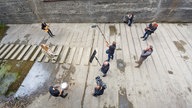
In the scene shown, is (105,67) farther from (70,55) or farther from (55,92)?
(70,55)

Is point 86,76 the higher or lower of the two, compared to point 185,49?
lower

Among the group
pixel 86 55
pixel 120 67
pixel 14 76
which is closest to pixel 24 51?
pixel 14 76

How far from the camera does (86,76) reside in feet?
29.7

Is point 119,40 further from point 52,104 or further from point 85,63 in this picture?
point 52,104

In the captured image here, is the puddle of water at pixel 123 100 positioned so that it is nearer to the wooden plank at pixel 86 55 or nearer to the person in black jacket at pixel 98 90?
the person in black jacket at pixel 98 90

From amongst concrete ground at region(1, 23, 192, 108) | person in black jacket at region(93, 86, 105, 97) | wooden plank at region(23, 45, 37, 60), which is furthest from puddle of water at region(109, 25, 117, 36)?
wooden plank at region(23, 45, 37, 60)

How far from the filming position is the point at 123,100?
25.4 ft

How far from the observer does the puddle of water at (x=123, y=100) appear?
7539 mm

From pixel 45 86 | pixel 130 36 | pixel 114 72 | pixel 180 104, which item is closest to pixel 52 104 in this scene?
pixel 45 86

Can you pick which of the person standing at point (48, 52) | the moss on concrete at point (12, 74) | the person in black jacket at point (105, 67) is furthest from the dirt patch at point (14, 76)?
the person in black jacket at point (105, 67)

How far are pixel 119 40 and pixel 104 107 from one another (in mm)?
5702

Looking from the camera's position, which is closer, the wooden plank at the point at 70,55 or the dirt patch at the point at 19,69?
the dirt patch at the point at 19,69

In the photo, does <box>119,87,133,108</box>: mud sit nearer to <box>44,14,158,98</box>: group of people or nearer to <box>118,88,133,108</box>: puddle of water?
<box>118,88,133,108</box>: puddle of water

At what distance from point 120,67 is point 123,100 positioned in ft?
7.63
